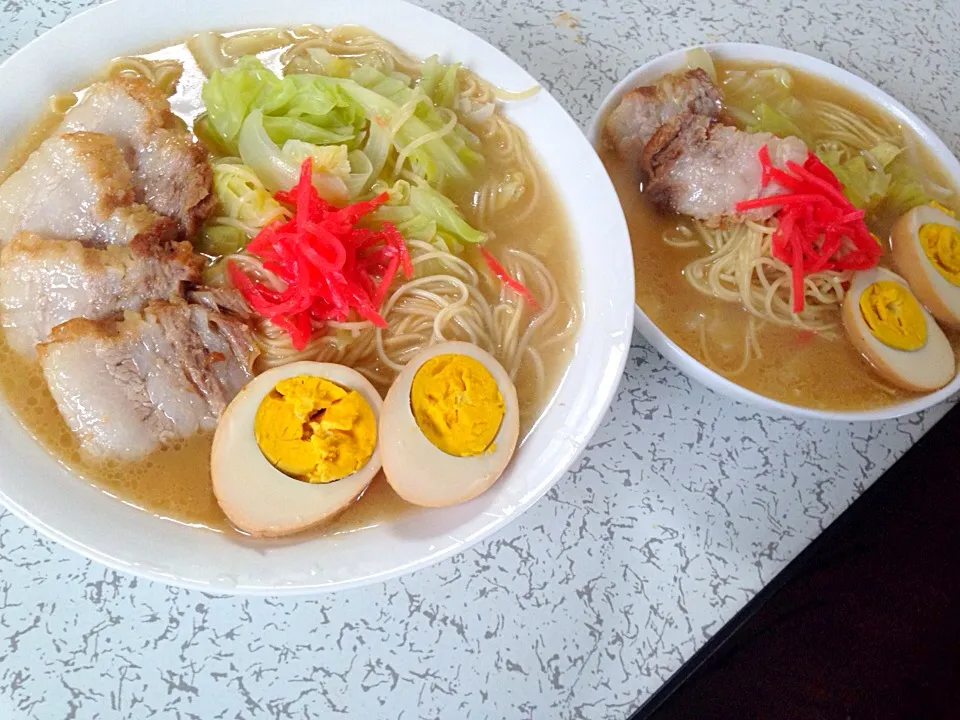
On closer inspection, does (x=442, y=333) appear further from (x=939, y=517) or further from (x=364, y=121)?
(x=939, y=517)

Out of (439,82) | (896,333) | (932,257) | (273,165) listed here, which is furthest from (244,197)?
(932,257)

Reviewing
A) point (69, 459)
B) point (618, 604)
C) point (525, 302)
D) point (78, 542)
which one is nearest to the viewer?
point (78, 542)

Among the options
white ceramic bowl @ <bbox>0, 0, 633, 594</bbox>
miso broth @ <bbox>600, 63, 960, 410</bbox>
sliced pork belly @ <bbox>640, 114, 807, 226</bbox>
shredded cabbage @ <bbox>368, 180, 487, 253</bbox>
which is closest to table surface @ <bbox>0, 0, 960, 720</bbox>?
miso broth @ <bbox>600, 63, 960, 410</bbox>

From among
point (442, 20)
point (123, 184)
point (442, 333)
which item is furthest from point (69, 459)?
point (442, 20)

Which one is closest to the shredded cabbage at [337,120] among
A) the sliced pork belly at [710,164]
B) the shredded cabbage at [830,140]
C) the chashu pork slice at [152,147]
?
the chashu pork slice at [152,147]

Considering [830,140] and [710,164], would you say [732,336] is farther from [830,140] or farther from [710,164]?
[830,140]

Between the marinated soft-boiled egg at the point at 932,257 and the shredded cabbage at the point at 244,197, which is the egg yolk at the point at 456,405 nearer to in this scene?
the shredded cabbage at the point at 244,197

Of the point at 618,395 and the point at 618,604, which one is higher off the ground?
the point at 618,395
